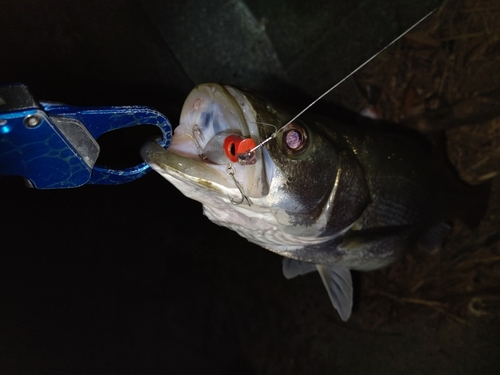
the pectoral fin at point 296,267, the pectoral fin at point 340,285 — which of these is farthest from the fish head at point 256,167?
the pectoral fin at point 296,267

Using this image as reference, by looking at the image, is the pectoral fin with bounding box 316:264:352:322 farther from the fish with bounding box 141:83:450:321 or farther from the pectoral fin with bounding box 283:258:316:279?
the pectoral fin with bounding box 283:258:316:279

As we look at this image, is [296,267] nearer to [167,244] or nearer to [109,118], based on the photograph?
[167,244]

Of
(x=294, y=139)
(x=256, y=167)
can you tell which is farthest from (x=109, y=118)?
(x=294, y=139)

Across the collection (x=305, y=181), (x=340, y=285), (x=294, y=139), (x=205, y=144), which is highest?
(x=205, y=144)

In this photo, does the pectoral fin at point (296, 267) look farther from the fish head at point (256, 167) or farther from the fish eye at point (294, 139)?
the fish eye at point (294, 139)

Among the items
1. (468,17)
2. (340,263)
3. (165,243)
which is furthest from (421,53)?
(165,243)

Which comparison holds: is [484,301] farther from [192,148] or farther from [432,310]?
[192,148]
